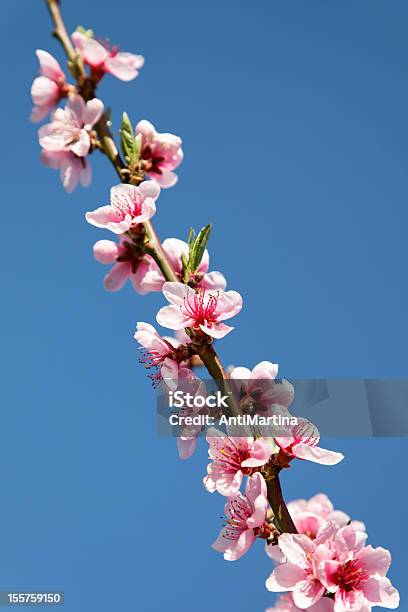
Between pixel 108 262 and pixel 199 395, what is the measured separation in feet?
2.81

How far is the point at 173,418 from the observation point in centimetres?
235

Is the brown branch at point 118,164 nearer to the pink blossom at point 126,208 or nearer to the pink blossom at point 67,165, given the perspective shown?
the pink blossom at point 126,208

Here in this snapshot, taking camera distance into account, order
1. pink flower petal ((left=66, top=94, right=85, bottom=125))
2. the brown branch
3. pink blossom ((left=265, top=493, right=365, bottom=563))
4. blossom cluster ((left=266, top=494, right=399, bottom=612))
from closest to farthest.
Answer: blossom cluster ((left=266, top=494, right=399, bottom=612))
the brown branch
pink blossom ((left=265, top=493, right=365, bottom=563))
pink flower petal ((left=66, top=94, right=85, bottom=125))

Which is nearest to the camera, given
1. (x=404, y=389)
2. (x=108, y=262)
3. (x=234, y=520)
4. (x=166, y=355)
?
(x=234, y=520)

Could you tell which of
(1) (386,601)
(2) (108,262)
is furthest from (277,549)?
(2) (108,262)

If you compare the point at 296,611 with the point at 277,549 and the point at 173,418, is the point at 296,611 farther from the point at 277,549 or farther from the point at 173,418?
the point at 173,418

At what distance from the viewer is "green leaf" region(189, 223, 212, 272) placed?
2.47 m

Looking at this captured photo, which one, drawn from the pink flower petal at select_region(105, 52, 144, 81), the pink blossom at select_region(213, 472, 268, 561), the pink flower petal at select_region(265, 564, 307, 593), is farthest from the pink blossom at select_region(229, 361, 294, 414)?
the pink flower petal at select_region(105, 52, 144, 81)

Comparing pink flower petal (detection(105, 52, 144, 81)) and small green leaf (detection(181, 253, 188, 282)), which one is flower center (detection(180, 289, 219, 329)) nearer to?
small green leaf (detection(181, 253, 188, 282))

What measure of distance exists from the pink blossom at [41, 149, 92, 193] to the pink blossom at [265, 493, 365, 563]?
1841 millimetres

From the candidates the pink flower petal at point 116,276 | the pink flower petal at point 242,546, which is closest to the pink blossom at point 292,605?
the pink flower petal at point 242,546

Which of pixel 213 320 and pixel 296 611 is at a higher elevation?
pixel 213 320

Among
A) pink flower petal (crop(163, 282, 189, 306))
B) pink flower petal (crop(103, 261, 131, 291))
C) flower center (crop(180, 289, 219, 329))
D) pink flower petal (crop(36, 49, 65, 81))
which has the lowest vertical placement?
flower center (crop(180, 289, 219, 329))

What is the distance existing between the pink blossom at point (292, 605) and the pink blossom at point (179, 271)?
1.28m
